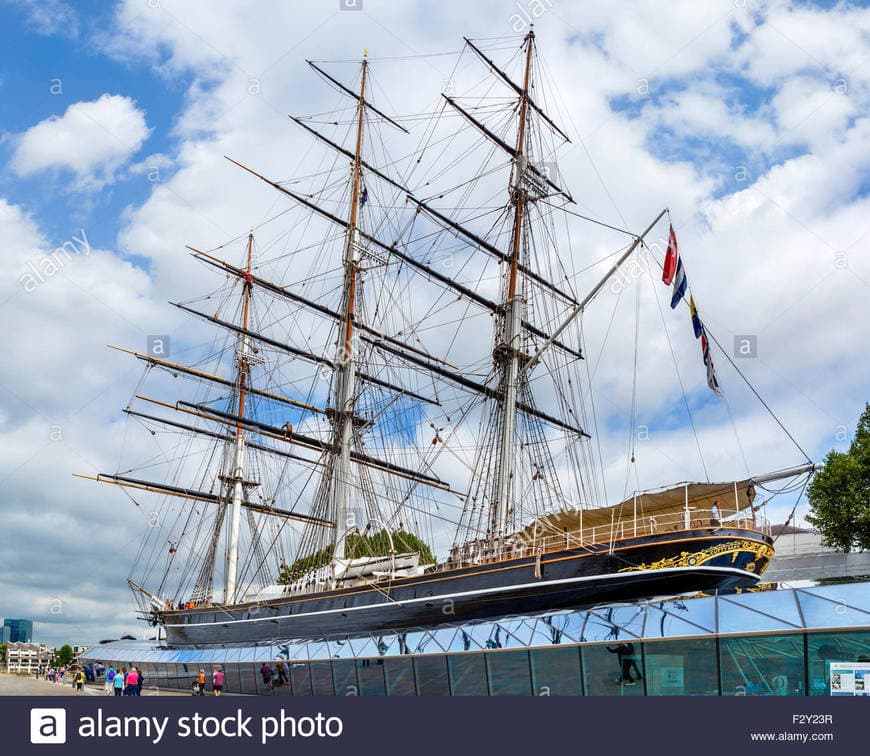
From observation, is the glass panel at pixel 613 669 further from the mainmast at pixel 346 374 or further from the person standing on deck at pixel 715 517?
the mainmast at pixel 346 374

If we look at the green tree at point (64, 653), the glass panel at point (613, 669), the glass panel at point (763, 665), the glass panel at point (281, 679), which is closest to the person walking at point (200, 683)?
the glass panel at point (281, 679)

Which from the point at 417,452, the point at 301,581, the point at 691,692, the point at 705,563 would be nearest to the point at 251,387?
the point at 417,452

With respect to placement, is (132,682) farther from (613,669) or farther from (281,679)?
(613,669)

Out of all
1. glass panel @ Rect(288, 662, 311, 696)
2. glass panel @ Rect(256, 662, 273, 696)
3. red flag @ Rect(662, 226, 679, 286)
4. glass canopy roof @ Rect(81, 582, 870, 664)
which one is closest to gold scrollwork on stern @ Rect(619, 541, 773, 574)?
glass canopy roof @ Rect(81, 582, 870, 664)

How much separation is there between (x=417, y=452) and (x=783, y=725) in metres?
32.4

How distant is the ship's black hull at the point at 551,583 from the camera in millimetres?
22500

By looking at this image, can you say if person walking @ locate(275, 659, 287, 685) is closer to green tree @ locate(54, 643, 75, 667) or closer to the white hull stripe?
Answer: the white hull stripe

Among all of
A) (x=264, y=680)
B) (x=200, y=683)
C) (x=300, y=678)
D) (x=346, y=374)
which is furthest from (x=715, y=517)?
(x=346, y=374)

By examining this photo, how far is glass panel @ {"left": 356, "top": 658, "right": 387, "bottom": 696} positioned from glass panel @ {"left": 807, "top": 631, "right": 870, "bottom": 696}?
11320 mm

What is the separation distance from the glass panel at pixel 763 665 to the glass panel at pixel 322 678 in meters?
12.4

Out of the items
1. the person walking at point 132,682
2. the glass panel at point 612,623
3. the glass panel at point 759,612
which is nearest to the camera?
the glass panel at point 759,612

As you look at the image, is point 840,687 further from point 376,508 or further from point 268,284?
point 268,284

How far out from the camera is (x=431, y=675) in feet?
69.4

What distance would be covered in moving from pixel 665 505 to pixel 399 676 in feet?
30.0
